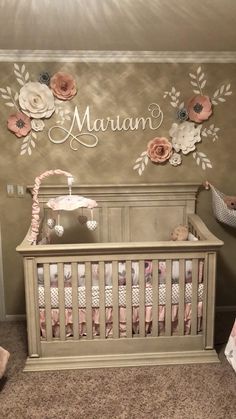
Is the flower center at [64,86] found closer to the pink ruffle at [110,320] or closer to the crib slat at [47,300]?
the crib slat at [47,300]

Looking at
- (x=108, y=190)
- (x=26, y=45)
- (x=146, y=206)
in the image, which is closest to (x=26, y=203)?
(x=108, y=190)

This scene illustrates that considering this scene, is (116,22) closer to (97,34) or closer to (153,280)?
(97,34)

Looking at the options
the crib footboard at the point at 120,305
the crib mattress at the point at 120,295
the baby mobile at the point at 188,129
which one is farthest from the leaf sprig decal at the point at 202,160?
the crib mattress at the point at 120,295

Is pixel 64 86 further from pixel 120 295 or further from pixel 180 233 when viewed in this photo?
pixel 120 295

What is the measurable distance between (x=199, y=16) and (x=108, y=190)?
1505 mm

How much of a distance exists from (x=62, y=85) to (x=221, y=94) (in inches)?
51.2

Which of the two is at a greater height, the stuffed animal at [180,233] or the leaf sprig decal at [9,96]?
the leaf sprig decal at [9,96]

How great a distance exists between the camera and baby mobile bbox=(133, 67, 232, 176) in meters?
3.27

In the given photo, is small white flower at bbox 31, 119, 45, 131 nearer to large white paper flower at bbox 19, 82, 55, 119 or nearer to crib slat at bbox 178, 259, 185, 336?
large white paper flower at bbox 19, 82, 55, 119

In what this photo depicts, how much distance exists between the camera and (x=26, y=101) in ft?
10.4

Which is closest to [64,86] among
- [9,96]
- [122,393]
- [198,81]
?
[9,96]

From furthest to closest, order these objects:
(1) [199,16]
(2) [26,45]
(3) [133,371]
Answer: (2) [26,45] < (3) [133,371] < (1) [199,16]

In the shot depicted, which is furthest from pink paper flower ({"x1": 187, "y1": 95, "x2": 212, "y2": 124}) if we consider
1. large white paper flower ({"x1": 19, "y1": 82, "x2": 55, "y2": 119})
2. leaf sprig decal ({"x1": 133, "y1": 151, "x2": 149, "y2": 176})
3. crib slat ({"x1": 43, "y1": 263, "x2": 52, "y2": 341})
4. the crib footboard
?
crib slat ({"x1": 43, "y1": 263, "x2": 52, "y2": 341})

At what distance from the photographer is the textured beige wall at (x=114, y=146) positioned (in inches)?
126
